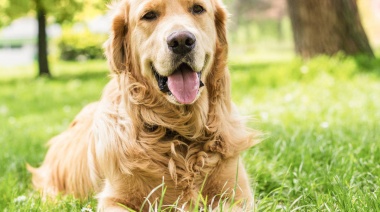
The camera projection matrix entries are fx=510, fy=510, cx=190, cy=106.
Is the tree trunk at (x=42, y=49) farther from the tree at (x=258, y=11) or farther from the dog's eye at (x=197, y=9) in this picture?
the tree at (x=258, y=11)

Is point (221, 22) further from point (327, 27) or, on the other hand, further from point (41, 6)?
point (41, 6)

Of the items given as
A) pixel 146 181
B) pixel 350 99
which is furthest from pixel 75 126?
pixel 350 99

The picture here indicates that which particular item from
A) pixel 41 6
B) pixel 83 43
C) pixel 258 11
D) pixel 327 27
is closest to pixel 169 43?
pixel 327 27

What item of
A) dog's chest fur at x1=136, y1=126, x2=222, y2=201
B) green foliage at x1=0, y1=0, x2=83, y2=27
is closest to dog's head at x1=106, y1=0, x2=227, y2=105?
dog's chest fur at x1=136, y1=126, x2=222, y2=201

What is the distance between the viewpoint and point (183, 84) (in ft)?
9.72

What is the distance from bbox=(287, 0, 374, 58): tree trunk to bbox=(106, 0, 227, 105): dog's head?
576 cm

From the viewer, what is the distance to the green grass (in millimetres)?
3051

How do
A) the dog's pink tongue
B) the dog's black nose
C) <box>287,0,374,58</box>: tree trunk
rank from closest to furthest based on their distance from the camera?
the dog's black nose, the dog's pink tongue, <box>287,0,374,58</box>: tree trunk

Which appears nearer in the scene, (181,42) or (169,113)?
(181,42)

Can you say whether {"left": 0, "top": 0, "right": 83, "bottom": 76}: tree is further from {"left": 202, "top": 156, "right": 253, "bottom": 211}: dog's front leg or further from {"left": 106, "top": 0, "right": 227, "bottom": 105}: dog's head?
{"left": 202, "top": 156, "right": 253, "bottom": 211}: dog's front leg

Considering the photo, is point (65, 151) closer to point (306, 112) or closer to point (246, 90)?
point (306, 112)

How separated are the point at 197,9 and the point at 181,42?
0.39 m

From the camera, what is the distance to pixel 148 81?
3.10 metres

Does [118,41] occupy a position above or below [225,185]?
above
